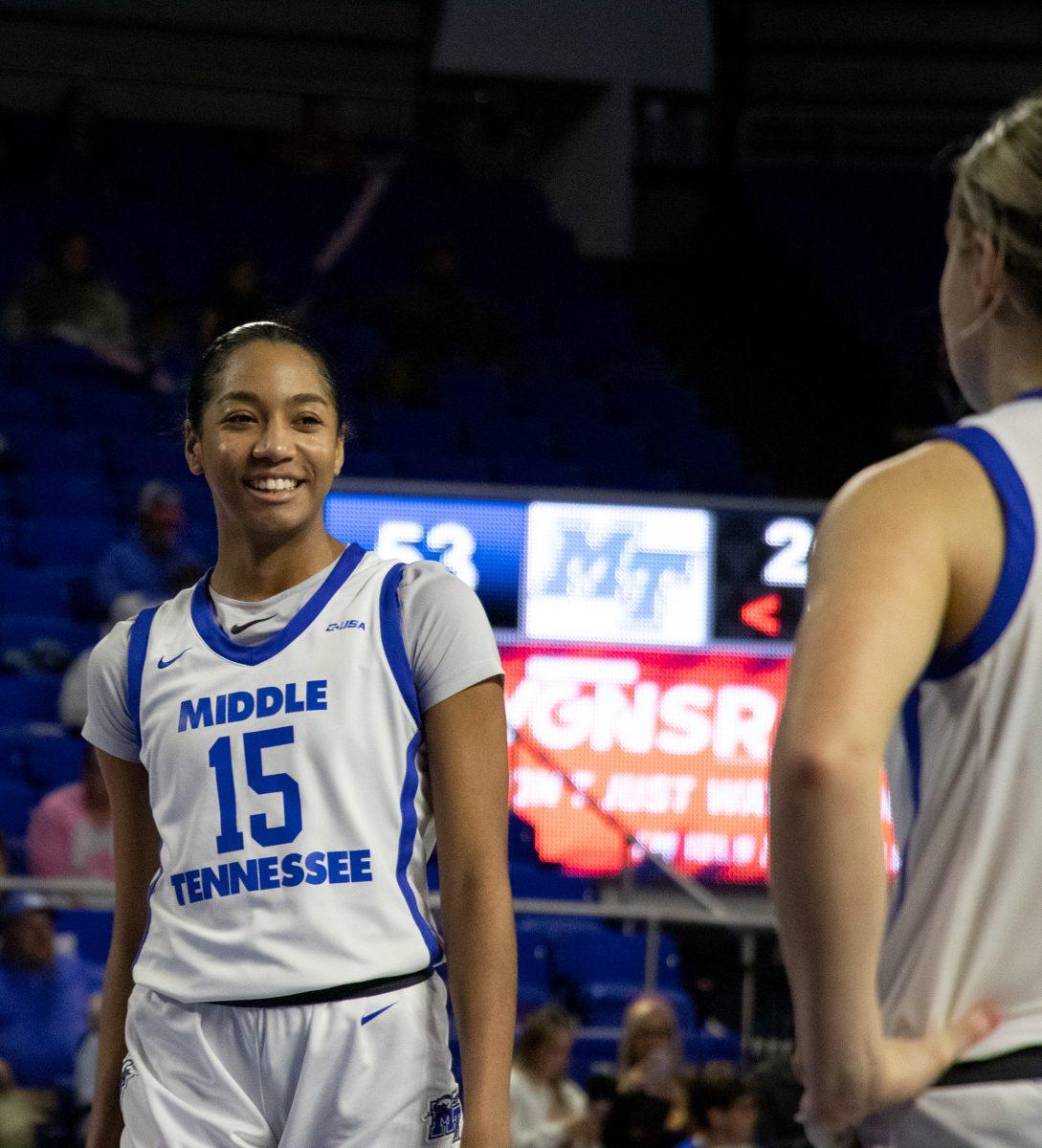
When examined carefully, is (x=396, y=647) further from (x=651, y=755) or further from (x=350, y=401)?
(x=350, y=401)

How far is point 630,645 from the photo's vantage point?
276 inches

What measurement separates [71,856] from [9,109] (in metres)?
7.51

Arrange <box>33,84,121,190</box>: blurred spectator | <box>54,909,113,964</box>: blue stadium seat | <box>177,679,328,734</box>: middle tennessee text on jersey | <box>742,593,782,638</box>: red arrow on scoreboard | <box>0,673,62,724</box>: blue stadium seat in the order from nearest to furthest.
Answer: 1. <box>177,679,328,734</box>: middle tennessee text on jersey
2. <box>54,909,113,964</box>: blue stadium seat
3. <box>742,593,782,638</box>: red arrow on scoreboard
4. <box>0,673,62,724</box>: blue stadium seat
5. <box>33,84,121,190</box>: blurred spectator

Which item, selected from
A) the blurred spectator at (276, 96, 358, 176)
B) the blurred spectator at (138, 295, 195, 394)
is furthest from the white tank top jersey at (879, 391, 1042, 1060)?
the blurred spectator at (276, 96, 358, 176)

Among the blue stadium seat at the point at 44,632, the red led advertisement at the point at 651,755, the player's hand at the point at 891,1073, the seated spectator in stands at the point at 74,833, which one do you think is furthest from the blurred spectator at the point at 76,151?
the player's hand at the point at 891,1073

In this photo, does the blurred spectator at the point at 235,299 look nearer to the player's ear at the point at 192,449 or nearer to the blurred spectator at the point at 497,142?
the blurred spectator at the point at 497,142

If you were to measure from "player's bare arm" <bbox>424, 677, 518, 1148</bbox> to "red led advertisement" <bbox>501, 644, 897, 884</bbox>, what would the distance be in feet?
16.5

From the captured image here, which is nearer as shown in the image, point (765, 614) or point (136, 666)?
point (136, 666)

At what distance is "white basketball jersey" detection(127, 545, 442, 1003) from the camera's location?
1881 mm

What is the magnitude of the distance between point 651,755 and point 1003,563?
5.95m

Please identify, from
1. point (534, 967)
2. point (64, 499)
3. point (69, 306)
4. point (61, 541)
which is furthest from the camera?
point (69, 306)

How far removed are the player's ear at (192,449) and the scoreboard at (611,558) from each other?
4.54 m

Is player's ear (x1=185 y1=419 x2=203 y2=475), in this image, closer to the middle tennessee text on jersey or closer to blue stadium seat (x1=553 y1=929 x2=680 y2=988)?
the middle tennessee text on jersey

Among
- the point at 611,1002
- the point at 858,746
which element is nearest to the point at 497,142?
the point at 611,1002
